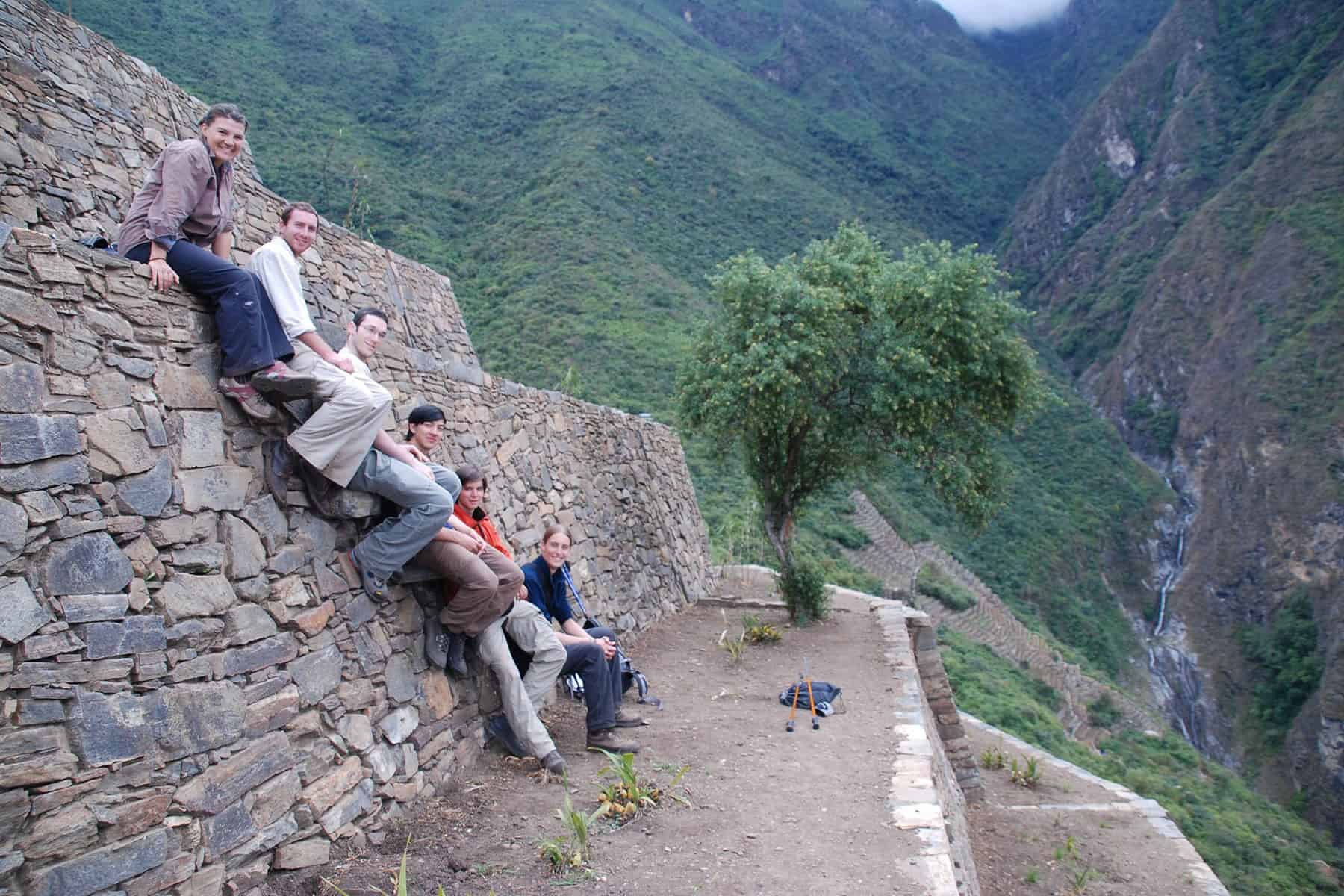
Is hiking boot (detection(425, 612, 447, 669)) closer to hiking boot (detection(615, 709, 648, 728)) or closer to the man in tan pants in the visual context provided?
the man in tan pants

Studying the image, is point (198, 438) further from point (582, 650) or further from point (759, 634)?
point (759, 634)

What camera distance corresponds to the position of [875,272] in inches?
442

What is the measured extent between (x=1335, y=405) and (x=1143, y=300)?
56.8 feet

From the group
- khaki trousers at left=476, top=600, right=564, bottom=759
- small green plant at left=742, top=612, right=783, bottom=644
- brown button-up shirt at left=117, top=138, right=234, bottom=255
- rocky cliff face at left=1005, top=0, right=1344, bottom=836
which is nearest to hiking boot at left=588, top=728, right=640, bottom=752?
khaki trousers at left=476, top=600, right=564, bottom=759

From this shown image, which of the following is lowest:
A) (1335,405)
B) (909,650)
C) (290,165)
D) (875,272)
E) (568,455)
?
(290,165)

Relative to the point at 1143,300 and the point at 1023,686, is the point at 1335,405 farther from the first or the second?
the point at 1023,686

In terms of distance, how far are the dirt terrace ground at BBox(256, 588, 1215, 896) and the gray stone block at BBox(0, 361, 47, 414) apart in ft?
6.41

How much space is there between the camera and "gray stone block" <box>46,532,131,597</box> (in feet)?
9.07

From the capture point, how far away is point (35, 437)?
2754 millimetres

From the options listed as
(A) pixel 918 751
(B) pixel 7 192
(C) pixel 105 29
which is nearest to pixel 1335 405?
(A) pixel 918 751

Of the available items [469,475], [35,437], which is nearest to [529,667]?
[469,475]

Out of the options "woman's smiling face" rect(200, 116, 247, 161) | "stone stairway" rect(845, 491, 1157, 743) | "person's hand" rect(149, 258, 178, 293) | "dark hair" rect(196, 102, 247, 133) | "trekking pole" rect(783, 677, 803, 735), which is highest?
"dark hair" rect(196, 102, 247, 133)

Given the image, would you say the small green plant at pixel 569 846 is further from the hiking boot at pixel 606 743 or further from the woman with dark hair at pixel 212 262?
the woman with dark hair at pixel 212 262

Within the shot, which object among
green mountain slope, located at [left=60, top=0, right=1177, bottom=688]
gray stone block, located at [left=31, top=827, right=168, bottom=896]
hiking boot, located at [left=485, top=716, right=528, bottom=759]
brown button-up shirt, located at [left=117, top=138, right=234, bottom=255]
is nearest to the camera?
gray stone block, located at [left=31, top=827, right=168, bottom=896]
